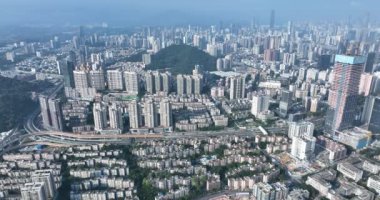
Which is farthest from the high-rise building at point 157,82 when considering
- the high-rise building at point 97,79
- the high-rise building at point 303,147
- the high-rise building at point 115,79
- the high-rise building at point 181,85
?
the high-rise building at point 303,147

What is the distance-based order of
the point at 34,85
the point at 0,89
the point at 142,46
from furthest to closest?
the point at 142,46, the point at 34,85, the point at 0,89

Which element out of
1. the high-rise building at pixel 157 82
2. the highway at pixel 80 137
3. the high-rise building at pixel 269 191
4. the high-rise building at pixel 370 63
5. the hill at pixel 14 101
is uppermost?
the high-rise building at pixel 370 63

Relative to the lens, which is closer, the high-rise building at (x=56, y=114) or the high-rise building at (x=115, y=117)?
the high-rise building at (x=56, y=114)

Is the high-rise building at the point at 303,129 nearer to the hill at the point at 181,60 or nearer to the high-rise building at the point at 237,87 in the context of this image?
the high-rise building at the point at 237,87

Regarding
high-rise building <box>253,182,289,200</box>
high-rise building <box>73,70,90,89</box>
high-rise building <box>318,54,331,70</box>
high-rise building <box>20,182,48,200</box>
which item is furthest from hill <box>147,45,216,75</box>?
high-rise building <box>20,182,48,200</box>

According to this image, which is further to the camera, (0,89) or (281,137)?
(0,89)

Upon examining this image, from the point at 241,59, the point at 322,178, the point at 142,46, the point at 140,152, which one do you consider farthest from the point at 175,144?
the point at 142,46

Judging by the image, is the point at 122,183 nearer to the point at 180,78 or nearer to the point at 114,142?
the point at 114,142
